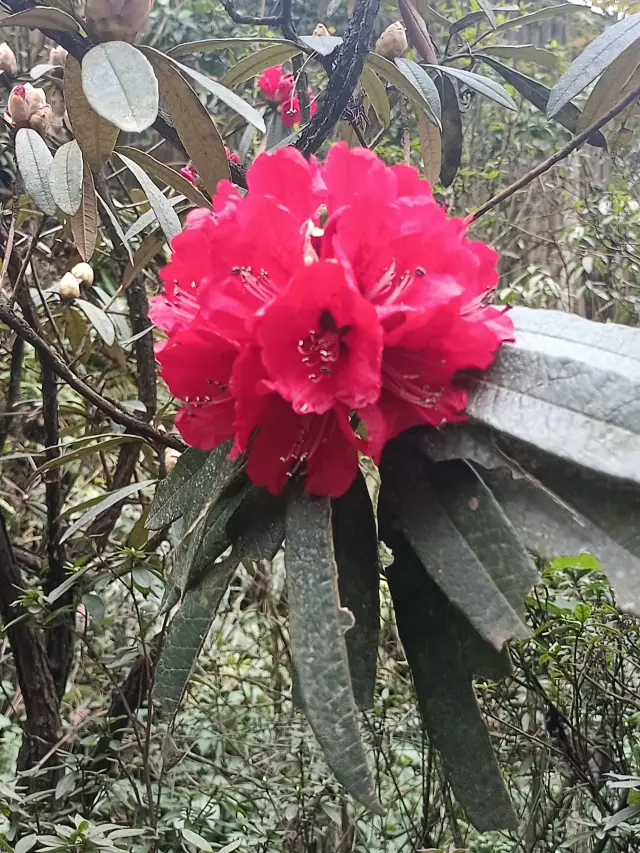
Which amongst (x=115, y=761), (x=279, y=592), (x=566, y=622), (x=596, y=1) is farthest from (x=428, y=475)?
(x=596, y=1)

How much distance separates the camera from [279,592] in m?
1.73

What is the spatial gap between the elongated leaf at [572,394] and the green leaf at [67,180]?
504 mm

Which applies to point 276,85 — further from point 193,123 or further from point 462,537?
point 462,537

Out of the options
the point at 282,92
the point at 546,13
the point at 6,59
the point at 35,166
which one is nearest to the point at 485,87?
the point at 546,13

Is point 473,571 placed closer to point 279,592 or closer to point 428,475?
point 428,475

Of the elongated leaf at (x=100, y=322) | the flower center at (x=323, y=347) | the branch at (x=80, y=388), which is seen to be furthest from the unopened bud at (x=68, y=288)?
the flower center at (x=323, y=347)

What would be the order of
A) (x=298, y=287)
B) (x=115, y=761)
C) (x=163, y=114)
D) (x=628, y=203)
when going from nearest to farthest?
1. (x=298, y=287)
2. (x=163, y=114)
3. (x=115, y=761)
4. (x=628, y=203)

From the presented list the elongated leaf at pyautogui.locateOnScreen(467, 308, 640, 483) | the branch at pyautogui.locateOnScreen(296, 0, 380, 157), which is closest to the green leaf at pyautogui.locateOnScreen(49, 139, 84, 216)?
the branch at pyautogui.locateOnScreen(296, 0, 380, 157)

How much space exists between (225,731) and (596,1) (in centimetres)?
271

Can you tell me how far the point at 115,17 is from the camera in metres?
0.65

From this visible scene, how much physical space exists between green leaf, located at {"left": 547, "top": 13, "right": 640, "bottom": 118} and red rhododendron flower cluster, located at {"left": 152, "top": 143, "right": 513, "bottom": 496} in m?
0.36

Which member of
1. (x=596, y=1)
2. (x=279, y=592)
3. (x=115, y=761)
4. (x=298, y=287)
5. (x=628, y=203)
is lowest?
(x=115, y=761)

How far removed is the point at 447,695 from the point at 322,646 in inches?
5.6

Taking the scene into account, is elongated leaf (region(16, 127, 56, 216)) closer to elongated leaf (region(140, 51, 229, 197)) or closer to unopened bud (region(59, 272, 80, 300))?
elongated leaf (region(140, 51, 229, 197))
